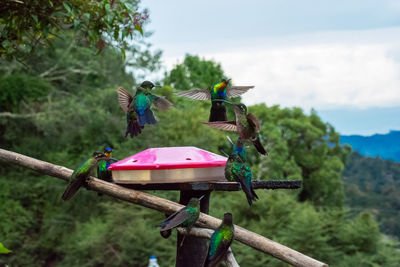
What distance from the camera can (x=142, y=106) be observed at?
2893mm

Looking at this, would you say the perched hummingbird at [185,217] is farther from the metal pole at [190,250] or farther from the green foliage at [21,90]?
the green foliage at [21,90]

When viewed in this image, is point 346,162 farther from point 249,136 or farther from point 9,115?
point 249,136

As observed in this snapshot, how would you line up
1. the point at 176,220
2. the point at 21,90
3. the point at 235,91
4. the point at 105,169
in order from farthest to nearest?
the point at 21,90, the point at 105,169, the point at 235,91, the point at 176,220

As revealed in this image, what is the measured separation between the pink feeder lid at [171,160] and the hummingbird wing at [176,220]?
28 cm

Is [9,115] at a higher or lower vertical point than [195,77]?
lower

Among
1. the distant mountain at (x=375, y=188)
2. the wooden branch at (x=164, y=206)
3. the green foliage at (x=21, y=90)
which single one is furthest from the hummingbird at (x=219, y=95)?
the distant mountain at (x=375, y=188)

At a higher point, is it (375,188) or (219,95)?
(219,95)

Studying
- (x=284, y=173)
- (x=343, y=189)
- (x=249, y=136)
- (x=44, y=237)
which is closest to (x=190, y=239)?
(x=249, y=136)

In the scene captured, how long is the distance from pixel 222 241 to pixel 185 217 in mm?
241

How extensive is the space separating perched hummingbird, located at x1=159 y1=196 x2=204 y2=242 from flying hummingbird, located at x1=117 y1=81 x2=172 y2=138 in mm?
532

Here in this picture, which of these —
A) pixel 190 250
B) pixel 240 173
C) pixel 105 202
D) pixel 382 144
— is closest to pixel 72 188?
pixel 190 250

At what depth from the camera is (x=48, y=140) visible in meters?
15.9

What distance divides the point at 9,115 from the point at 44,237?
3697 millimetres

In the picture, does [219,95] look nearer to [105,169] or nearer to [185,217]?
[185,217]
